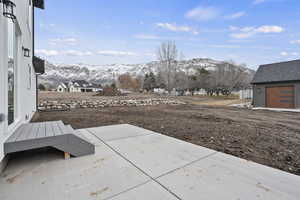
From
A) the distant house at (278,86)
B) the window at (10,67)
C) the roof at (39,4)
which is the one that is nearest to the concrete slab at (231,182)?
the window at (10,67)

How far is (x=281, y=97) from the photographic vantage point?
12.7 m

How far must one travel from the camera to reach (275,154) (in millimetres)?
2938

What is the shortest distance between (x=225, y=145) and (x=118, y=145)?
2.51 meters

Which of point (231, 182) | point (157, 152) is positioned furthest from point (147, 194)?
point (157, 152)

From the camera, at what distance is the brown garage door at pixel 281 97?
481 inches

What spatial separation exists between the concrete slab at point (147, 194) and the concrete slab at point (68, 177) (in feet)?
0.32

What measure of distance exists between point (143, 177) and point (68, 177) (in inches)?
41.2

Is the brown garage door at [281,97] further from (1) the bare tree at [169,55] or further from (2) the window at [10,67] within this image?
(1) the bare tree at [169,55]

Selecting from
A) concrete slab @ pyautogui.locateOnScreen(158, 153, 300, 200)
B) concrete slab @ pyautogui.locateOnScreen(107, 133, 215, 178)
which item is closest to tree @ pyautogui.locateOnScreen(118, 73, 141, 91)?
concrete slab @ pyautogui.locateOnScreen(107, 133, 215, 178)

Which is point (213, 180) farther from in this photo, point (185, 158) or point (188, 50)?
point (188, 50)

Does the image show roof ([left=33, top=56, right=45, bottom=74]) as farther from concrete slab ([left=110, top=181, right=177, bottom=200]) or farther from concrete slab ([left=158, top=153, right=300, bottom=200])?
concrete slab ([left=158, top=153, right=300, bottom=200])

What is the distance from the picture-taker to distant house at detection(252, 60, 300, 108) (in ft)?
39.4

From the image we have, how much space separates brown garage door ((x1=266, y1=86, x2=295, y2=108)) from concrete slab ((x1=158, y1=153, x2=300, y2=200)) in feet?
46.1

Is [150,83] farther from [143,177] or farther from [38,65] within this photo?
[143,177]
